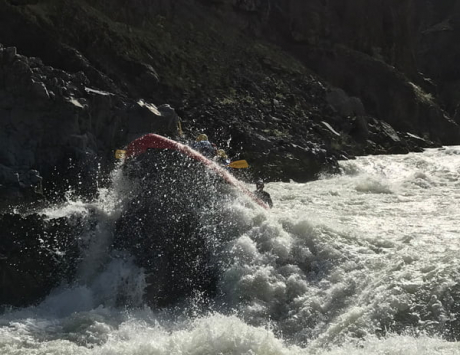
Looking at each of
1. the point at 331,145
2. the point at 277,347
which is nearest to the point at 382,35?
the point at 331,145

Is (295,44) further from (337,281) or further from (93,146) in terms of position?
(337,281)

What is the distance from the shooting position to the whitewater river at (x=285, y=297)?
27.9 ft

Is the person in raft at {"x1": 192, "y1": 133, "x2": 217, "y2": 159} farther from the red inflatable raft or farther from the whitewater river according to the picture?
the whitewater river

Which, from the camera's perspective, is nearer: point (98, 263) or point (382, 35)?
point (98, 263)

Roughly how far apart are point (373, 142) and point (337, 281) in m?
14.7

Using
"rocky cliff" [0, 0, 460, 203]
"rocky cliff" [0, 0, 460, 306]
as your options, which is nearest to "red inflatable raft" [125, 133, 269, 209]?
"rocky cliff" [0, 0, 460, 306]

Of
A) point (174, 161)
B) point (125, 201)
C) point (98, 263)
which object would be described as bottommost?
point (98, 263)

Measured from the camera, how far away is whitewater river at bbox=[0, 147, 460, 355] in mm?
8500

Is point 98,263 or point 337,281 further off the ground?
point 337,281

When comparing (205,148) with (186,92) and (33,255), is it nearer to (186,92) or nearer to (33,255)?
(33,255)

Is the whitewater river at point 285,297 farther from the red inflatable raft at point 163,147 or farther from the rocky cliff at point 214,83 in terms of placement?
the rocky cliff at point 214,83

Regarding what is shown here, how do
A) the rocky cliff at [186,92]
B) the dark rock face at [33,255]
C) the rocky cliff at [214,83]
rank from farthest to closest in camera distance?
the rocky cliff at [214,83], the rocky cliff at [186,92], the dark rock face at [33,255]

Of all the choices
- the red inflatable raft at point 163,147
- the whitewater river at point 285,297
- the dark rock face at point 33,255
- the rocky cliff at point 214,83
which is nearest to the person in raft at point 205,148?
the red inflatable raft at point 163,147

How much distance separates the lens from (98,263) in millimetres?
11078
